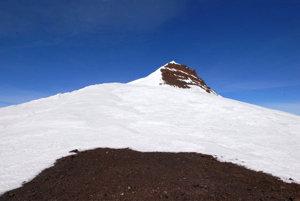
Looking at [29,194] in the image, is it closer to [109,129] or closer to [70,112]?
[109,129]

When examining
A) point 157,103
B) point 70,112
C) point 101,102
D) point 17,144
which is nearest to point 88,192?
point 17,144

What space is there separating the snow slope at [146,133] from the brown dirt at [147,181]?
3.73ft

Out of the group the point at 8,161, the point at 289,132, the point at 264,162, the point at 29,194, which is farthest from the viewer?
the point at 289,132

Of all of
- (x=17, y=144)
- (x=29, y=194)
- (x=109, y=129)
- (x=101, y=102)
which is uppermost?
(x=101, y=102)

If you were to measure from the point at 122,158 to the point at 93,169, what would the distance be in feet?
5.60

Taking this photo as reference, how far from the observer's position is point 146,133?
15367 mm

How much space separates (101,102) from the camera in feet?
81.5

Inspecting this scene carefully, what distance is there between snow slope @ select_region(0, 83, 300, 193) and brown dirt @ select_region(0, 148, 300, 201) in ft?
3.73

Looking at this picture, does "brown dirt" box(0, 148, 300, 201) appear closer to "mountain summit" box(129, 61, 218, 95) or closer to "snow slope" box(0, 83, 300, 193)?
"snow slope" box(0, 83, 300, 193)

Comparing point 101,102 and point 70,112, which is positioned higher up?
point 101,102

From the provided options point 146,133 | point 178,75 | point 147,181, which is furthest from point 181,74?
point 147,181

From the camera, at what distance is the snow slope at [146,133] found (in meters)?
10.4

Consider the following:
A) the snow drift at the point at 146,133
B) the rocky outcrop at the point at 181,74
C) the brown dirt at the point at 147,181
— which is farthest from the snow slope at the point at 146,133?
the rocky outcrop at the point at 181,74

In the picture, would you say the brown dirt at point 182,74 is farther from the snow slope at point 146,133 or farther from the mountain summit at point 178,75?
the snow slope at point 146,133
